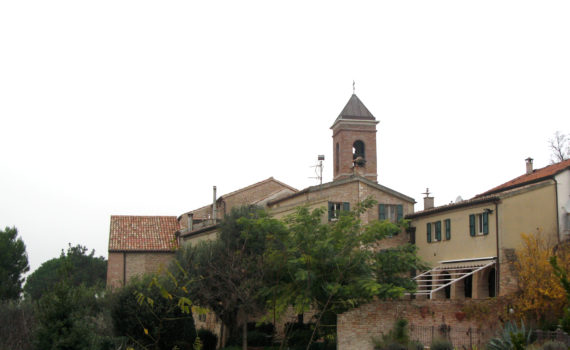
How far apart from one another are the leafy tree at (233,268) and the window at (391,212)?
26.9 ft

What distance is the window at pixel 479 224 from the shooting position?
31.2 m

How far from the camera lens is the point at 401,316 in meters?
27.4

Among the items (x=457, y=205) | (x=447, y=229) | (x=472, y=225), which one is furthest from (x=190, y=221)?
(x=472, y=225)

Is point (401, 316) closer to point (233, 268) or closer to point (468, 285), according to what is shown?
point (468, 285)

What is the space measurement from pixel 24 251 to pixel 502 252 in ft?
147

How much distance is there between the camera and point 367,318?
88.2ft

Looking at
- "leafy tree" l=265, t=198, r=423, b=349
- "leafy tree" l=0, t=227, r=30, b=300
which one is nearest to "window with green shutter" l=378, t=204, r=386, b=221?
"leafy tree" l=265, t=198, r=423, b=349

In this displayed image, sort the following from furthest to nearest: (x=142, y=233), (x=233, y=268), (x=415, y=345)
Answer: (x=142, y=233) < (x=233, y=268) < (x=415, y=345)

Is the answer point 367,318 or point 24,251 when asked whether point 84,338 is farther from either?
point 24,251

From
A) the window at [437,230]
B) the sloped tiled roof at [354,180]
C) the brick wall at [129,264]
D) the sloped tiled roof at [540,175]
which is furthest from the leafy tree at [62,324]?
the brick wall at [129,264]

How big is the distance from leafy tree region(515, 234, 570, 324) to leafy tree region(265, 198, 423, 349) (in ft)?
15.7

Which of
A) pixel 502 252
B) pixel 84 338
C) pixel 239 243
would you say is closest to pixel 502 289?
pixel 502 252

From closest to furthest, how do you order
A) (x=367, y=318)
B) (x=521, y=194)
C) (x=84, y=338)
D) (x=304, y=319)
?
(x=84, y=338), (x=367, y=318), (x=521, y=194), (x=304, y=319)

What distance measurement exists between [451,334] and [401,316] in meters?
2.26
